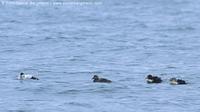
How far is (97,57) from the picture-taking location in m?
59.8

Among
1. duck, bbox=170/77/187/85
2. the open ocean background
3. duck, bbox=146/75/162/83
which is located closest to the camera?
the open ocean background

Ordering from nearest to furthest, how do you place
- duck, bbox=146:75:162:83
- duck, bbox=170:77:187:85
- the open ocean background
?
the open ocean background
duck, bbox=170:77:187:85
duck, bbox=146:75:162:83

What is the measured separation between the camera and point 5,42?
223 ft

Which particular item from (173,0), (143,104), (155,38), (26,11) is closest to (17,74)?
(143,104)

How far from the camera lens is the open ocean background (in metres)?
44.1

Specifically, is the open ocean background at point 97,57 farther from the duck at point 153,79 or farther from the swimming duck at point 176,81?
the duck at point 153,79

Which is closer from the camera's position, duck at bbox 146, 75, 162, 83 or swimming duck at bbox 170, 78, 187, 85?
swimming duck at bbox 170, 78, 187, 85

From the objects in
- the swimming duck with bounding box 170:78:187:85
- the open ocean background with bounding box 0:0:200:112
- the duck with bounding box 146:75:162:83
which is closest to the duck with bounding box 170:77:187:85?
the swimming duck with bounding box 170:78:187:85

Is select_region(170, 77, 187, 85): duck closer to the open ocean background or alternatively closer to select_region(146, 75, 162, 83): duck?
the open ocean background

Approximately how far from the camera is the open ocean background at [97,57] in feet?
145

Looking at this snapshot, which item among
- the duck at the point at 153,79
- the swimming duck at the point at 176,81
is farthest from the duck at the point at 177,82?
the duck at the point at 153,79

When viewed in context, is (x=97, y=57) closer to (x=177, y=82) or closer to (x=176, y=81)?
(x=176, y=81)

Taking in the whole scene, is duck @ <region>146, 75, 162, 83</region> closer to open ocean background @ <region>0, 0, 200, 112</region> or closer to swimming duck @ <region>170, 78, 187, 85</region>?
open ocean background @ <region>0, 0, 200, 112</region>

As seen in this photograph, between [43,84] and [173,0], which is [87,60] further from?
[173,0]
